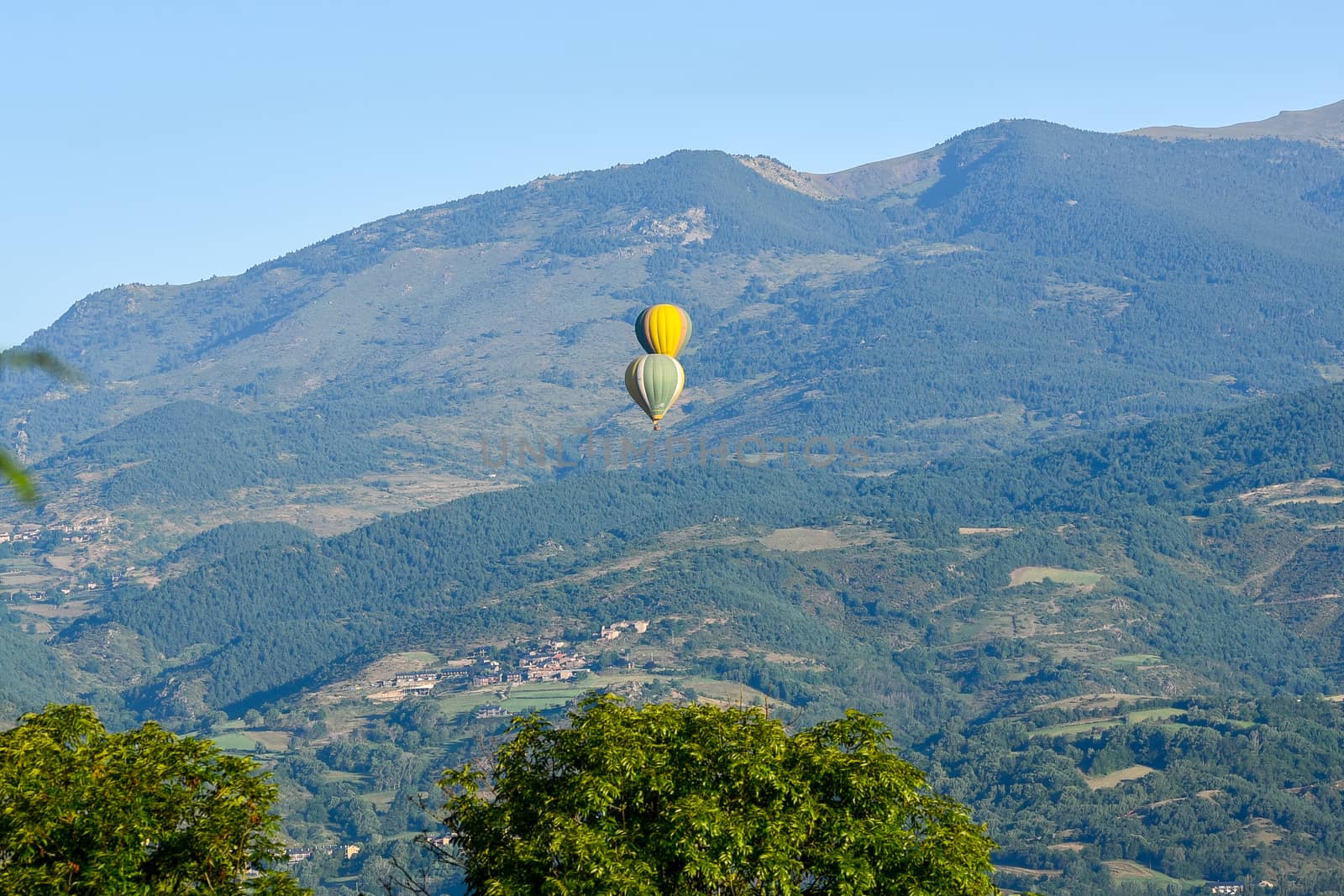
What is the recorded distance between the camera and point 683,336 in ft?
545

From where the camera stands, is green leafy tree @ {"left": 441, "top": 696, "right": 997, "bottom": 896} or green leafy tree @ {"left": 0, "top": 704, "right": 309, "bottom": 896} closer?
green leafy tree @ {"left": 0, "top": 704, "right": 309, "bottom": 896}

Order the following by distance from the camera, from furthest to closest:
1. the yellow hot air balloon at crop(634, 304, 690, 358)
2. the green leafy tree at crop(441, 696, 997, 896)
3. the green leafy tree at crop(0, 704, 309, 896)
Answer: the yellow hot air balloon at crop(634, 304, 690, 358), the green leafy tree at crop(441, 696, 997, 896), the green leafy tree at crop(0, 704, 309, 896)

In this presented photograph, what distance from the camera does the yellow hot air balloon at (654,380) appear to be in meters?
161

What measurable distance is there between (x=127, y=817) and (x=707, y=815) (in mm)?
14101

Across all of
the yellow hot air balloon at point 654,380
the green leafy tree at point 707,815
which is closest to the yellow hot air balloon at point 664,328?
the yellow hot air balloon at point 654,380

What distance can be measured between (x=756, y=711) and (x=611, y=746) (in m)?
6.64

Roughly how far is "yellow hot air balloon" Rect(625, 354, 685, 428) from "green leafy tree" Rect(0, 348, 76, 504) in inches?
5315

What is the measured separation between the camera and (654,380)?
529 ft

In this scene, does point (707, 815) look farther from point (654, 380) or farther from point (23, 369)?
point (654, 380)

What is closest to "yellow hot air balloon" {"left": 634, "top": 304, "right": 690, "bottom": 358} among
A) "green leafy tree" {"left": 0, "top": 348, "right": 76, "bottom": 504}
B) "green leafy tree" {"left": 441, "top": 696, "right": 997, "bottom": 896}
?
"green leafy tree" {"left": 441, "top": 696, "right": 997, "bottom": 896}

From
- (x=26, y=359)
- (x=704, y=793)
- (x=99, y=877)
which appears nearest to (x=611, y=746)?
(x=704, y=793)

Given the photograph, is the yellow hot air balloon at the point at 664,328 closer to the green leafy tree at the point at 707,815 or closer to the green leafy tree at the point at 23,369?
the green leafy tree at the point at 707,815

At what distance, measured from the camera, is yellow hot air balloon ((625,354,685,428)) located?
161 meters

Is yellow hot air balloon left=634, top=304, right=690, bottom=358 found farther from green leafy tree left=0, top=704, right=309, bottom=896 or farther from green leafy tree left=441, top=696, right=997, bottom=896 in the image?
green leafy tree left=0, top=704, right=309, bottom=896
